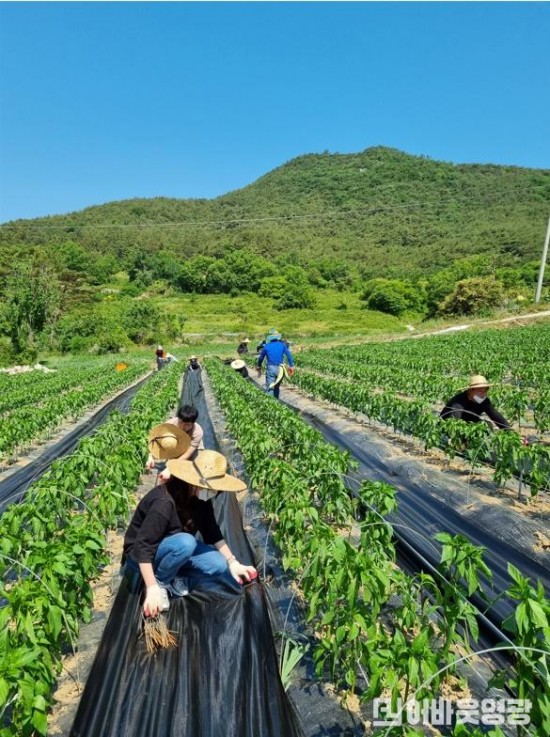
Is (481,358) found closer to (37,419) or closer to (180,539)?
(37,419)

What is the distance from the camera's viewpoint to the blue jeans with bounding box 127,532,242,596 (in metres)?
3.35

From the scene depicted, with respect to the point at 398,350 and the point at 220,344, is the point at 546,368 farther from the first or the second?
the point at 220,344

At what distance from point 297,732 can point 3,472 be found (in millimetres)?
6866

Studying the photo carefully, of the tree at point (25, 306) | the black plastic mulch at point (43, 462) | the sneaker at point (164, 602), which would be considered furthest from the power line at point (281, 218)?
the sneaker at point (164, 602)

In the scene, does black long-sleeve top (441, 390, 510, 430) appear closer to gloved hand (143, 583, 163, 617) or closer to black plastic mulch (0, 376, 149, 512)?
gloved hand (143, 583, 163, 617)

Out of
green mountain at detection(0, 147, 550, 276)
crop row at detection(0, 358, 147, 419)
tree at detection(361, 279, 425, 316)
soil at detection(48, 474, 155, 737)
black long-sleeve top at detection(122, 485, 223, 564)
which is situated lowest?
crop row at detection(0, 358, 147, 419)

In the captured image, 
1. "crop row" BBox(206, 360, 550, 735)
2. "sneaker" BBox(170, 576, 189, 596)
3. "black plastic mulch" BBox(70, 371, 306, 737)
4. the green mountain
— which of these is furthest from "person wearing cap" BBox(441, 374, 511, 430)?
the green mountain

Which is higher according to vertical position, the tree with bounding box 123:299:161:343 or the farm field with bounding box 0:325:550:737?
the farm field with bounding box 0:325:550:737

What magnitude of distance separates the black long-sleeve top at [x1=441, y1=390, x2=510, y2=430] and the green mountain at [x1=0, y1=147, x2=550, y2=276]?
57552 mm

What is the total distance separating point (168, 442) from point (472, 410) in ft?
13.8

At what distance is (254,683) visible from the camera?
2801 mm

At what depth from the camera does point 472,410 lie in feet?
21.2

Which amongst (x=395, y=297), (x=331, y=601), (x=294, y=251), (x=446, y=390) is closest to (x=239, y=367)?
(x=446, y=390)

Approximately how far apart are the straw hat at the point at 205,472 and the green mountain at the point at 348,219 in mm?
58727
